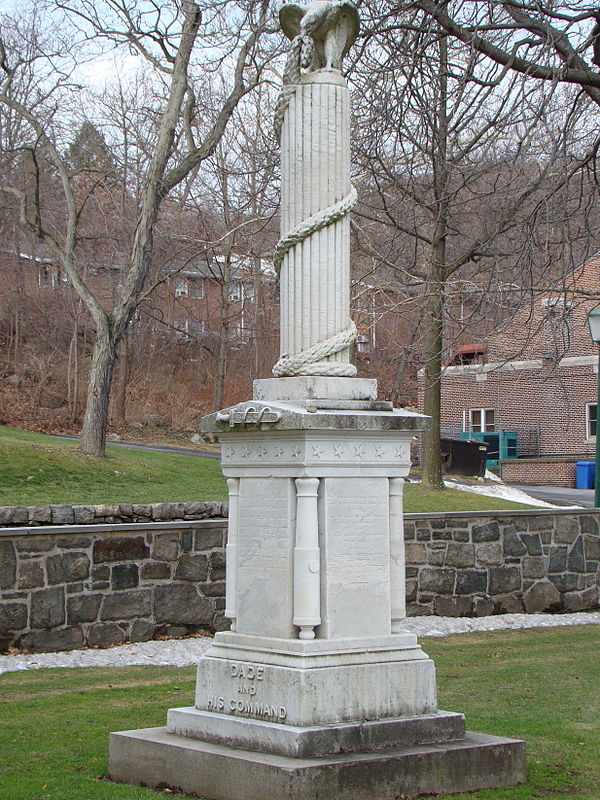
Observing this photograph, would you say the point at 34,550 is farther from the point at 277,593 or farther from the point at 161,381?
the point at 161,381

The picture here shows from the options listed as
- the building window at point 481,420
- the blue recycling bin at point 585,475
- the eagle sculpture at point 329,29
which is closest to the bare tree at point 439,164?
the eagle sculpture at point 329,29

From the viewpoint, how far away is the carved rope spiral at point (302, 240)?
6910 millimetres

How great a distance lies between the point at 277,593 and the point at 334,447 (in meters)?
0.91

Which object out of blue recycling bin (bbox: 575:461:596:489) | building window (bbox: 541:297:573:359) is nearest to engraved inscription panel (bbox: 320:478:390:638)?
building window (bbox: 541:297:573:359)

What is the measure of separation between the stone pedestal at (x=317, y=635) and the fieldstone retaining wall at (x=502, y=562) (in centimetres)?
826

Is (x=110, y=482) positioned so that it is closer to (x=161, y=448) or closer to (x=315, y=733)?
(x=161, y=448)

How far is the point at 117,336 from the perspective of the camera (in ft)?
76.0

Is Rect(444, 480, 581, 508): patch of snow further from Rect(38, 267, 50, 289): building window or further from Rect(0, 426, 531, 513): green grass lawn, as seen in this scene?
Rect(38, 267, 50, 289): building window

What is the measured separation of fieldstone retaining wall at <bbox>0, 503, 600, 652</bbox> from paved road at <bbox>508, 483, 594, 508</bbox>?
1054cm

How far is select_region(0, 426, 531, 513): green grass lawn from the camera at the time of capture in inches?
704

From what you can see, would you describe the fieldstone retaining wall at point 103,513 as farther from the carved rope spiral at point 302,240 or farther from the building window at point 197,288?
the building window at point 197,288

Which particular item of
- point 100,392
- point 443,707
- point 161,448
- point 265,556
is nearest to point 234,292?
point 161,448

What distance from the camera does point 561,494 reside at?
3148cm

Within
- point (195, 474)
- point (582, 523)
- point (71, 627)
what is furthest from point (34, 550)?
point (195, 474)
